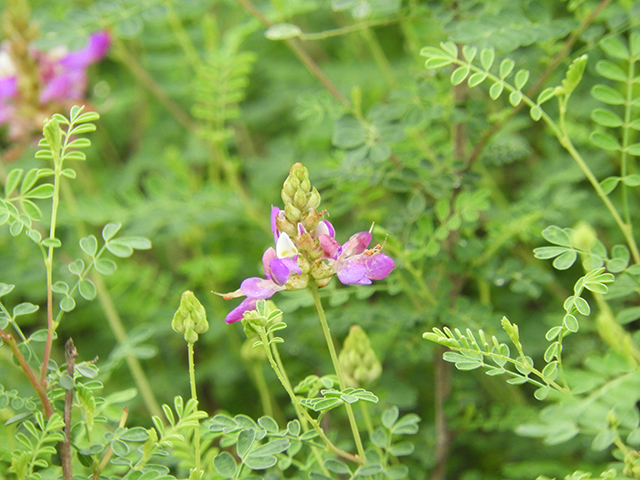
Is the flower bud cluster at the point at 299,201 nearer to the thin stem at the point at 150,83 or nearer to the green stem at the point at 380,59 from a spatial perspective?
the green stem at the point at 380,59

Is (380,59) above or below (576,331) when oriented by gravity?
above

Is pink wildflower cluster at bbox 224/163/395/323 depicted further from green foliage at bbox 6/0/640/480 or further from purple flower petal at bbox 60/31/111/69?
purple flower petal at bbox 60/31/111/69

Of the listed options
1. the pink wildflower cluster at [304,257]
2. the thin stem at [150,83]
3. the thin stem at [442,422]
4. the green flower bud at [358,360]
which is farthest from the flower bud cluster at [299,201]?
the thin stem at [150,83]

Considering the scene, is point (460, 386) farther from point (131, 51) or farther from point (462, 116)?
point (131, 51)

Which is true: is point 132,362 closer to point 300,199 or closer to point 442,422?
point 442,422

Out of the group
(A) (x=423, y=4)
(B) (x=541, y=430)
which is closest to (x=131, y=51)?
(A) (x=423, y=4)

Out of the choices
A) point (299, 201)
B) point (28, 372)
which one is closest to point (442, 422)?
point (299, 201)
